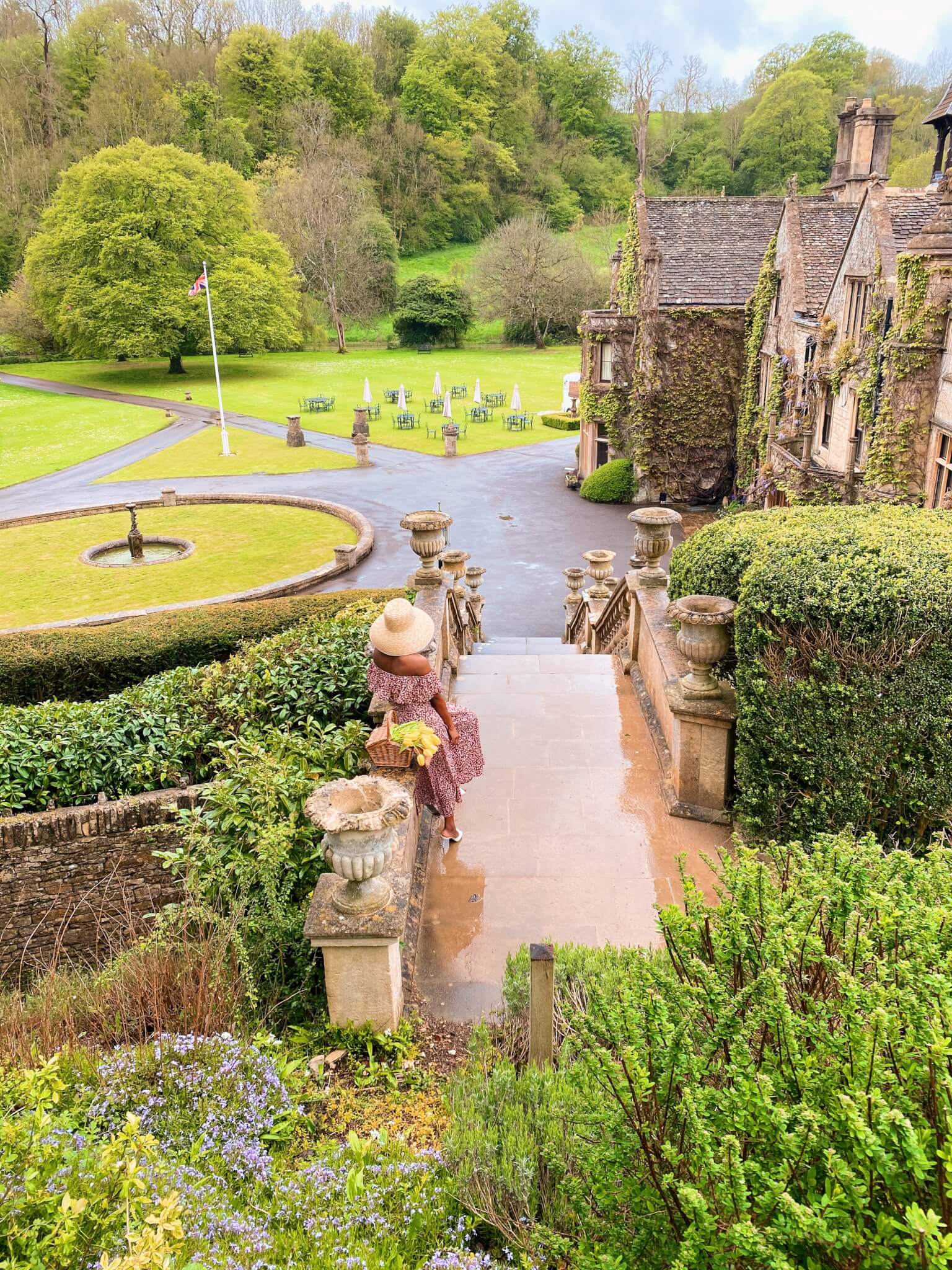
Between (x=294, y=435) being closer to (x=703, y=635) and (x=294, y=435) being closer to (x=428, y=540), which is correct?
(x=428, y=540)

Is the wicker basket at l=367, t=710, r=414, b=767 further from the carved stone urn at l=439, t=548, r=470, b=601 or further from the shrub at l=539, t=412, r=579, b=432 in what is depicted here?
the shrub at l=539, t=412, r=579, b=432

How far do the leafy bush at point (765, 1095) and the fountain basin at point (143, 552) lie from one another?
23050 millimetres

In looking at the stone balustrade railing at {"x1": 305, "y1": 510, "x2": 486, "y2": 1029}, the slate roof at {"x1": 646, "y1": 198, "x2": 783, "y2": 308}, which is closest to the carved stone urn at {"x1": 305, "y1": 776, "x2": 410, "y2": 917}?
the stone balustrade railing at {"x1": 305, "y1": 510, "x2": 486, "y2": 1029}

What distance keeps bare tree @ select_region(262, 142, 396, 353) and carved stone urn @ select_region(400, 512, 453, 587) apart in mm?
60248

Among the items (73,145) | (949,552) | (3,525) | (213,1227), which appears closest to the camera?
(213,1227)

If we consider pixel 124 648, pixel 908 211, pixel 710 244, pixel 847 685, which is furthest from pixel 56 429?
pixel 847 685

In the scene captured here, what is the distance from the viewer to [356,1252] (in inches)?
132

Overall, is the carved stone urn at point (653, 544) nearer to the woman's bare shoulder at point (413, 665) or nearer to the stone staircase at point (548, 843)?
the stone staircase at point (548, 843)

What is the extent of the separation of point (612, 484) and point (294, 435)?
52.2 feet

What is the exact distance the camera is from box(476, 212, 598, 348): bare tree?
64688mm

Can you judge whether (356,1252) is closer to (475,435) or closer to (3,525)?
(3,525)

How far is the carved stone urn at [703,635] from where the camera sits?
723 centimetres

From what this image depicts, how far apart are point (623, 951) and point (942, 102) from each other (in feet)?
81.3

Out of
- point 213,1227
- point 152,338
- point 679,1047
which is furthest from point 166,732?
point 152,338
